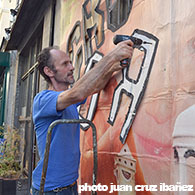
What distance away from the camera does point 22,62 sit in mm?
7438

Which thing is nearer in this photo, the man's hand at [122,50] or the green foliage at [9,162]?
the man's hand at [122,50]

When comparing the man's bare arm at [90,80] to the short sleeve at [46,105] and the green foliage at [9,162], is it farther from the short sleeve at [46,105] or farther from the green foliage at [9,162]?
the green foliage at [9,162]

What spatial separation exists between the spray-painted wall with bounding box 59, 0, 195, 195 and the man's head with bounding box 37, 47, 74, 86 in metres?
0.40

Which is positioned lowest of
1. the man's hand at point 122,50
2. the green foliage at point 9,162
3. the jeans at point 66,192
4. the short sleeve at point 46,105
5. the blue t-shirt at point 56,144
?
the green foliage at point 9,162

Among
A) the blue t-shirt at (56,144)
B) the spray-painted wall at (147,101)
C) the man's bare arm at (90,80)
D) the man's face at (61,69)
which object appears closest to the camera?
the spray-painted wall at (147,101)

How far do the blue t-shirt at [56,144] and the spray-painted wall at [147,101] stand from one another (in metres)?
0.37

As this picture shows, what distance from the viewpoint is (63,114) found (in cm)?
193

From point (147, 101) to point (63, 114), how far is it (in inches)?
27.2

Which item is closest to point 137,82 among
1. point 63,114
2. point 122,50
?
point 122,50

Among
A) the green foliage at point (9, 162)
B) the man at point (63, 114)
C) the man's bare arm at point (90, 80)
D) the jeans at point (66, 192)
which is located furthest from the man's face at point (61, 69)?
the green foliage at point (9, 162)

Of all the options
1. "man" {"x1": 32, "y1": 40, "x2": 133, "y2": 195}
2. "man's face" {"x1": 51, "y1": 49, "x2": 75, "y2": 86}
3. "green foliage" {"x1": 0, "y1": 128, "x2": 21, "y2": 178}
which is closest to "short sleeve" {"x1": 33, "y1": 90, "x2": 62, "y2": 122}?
"man" {"x1": 32, "y1": 40, "x2": 133, "y2": 195}

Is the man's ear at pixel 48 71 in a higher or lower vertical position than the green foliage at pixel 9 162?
higher

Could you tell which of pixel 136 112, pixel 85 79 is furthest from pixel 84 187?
pixel 85 79

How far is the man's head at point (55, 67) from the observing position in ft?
7.08
